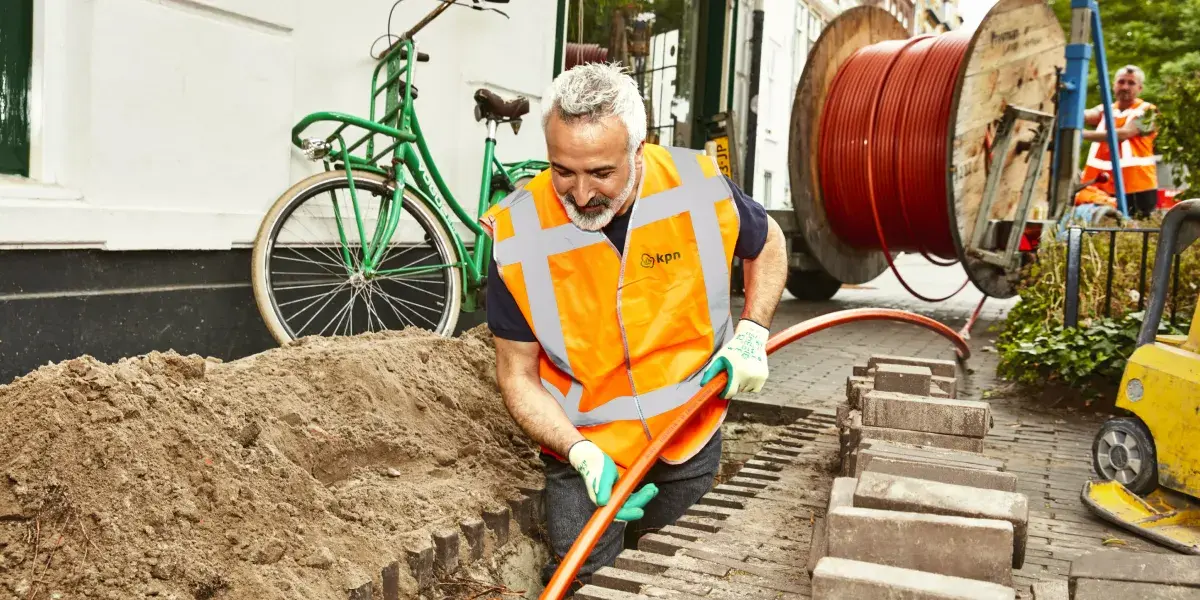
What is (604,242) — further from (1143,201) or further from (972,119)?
(1143,201)

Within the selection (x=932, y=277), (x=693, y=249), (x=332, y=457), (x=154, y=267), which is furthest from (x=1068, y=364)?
(x=932, y=277)

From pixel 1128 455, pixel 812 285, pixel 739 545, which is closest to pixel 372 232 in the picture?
pixel 739 545

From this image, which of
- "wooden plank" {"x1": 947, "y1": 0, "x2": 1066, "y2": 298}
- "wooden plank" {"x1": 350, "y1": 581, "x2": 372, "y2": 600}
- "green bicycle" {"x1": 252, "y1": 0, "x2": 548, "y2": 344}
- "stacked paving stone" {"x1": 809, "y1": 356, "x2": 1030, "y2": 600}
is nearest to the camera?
"stacked paving stone" {"x1": 809, "y1": 356, "x2": 1030, "y2": 600}

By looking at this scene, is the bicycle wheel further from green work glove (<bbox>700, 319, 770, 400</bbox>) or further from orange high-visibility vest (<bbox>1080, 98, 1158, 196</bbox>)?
orange high-visibility vest (<bbox>1080, 98, 1158, 196</bbox>)

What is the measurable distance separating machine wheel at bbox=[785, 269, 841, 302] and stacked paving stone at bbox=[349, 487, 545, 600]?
23.9 ft

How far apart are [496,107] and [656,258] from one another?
2.34 m

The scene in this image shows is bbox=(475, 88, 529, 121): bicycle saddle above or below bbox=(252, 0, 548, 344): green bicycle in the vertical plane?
above

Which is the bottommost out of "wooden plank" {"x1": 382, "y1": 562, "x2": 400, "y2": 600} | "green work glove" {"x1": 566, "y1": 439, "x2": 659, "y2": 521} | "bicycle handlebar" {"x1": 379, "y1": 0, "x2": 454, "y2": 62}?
"wooden plank" {"x1": 382, "y1": 562, "x2": 400, "y2": 600}

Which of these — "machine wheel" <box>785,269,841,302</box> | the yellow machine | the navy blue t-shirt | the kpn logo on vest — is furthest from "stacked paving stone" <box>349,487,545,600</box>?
"machine wheel" <box>785,269,841,302</box>

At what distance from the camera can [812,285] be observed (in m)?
10.8

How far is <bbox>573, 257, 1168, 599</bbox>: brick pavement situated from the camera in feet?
8.35

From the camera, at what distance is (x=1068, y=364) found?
539 centimetres

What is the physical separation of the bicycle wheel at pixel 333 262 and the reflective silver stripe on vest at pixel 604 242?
1.32m

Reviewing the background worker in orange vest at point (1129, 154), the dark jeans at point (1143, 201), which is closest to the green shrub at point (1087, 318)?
the background worker in orange vest at point (1129, 154)
